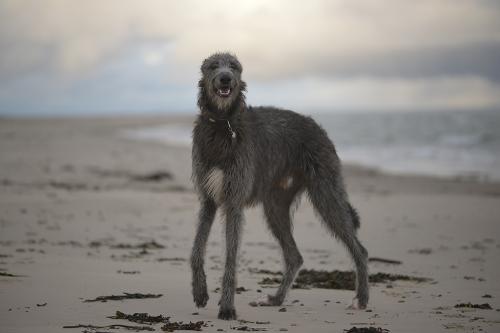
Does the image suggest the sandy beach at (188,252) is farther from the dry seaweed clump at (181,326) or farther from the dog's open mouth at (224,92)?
the dog's open mouth at (224,92)

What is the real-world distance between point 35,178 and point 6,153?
5.49 metres

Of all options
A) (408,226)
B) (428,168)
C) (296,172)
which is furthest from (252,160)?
(428,168)

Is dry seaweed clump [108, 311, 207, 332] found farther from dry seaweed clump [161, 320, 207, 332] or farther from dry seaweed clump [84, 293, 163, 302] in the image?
dry seaweed clump [84, 293, 163, 302]

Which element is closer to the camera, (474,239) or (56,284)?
(56,284)

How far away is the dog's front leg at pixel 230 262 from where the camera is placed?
554 cm

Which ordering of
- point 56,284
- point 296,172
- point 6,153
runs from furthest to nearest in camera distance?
point 6,153, point 296,172, point 56,284

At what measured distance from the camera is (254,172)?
20.0ft

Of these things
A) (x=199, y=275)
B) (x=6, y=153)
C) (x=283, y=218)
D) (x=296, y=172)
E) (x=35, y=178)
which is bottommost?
(x=199, y=275)

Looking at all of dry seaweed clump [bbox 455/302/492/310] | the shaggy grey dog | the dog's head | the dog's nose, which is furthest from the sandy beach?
the dog's nose

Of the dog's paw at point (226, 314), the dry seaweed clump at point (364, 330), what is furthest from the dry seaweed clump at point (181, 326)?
the dry seaweed clump at point (364, 330)

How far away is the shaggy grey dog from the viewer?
5.79m

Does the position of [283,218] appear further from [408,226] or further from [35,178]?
[35,178]

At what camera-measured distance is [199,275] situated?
576 centimetres

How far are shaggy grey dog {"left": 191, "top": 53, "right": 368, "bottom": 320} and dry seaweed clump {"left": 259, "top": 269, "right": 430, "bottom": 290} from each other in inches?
23.5
